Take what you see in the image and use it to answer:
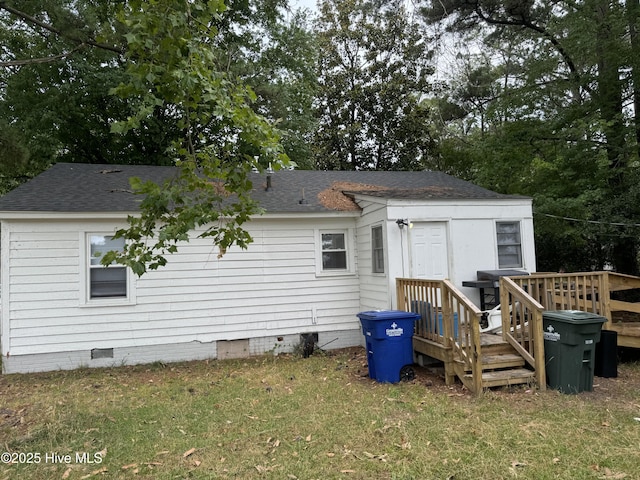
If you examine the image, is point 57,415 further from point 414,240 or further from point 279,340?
point 414,240

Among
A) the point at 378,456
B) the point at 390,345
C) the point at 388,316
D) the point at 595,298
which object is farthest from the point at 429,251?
the point at 378,456

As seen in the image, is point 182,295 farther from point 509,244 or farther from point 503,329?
point 509,244

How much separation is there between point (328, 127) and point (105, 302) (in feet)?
58.0

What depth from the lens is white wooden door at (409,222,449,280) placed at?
7.88m

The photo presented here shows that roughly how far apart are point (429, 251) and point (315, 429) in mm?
4453

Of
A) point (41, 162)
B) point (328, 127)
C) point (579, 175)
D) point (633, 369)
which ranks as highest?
point (328, 127)

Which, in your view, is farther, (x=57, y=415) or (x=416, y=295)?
(x=416, y=295)

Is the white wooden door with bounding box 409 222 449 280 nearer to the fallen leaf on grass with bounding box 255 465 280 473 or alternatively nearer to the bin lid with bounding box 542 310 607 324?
the bin lid with bounding box 542 310 607 324

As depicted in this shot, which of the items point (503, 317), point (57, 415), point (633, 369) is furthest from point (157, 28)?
point (633, 369)

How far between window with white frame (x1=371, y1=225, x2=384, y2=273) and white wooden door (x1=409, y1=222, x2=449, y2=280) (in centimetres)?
60

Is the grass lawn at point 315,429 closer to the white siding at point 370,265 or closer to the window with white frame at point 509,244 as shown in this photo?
the white siding at point 370,265

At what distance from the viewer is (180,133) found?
14719 mm

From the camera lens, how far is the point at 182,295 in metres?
8.06

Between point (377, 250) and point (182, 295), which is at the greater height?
point (377, 250)
